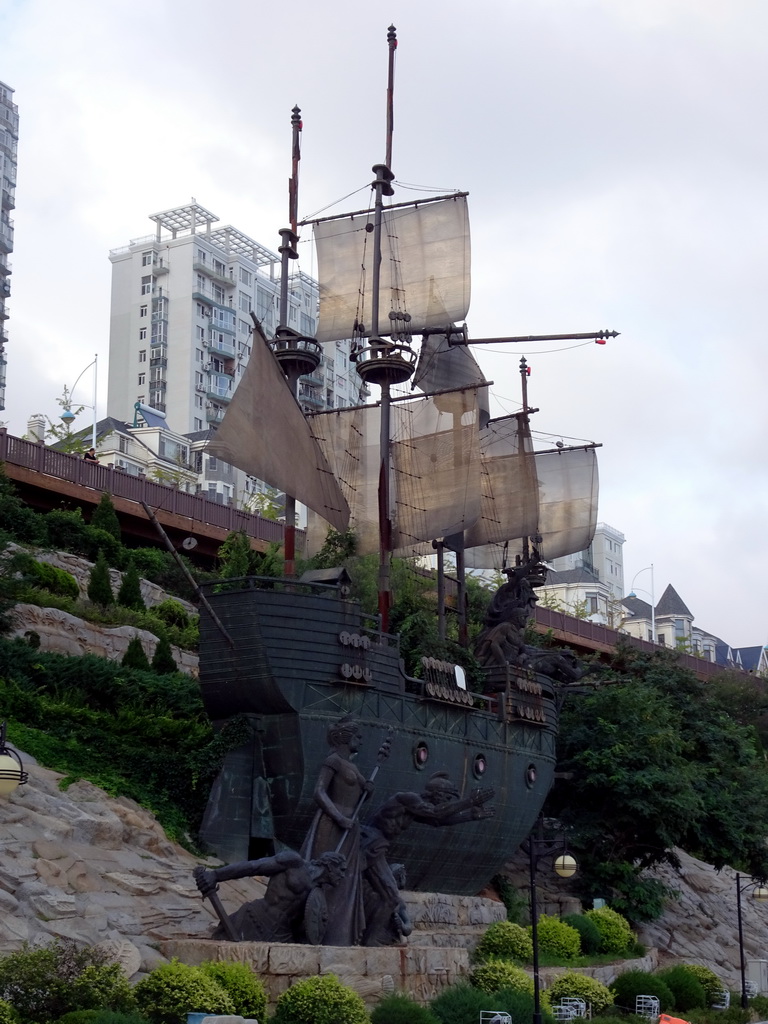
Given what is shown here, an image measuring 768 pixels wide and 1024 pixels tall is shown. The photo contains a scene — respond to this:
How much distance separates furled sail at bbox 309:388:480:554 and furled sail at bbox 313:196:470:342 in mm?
2633

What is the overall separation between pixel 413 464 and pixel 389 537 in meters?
3.25

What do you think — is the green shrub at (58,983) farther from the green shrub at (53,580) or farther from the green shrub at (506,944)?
the green shrub at (53,580)

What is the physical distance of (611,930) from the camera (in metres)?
30.4

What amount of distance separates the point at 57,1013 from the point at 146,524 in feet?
91.5

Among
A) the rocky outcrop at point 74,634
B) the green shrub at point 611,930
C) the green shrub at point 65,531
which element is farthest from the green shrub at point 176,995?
the green shrub at point 65,531

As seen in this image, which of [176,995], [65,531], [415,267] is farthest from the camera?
[415,267]

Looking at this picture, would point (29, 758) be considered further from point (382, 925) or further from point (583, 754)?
point (583, 754)

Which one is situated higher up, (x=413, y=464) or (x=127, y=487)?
(x=127, y=487)

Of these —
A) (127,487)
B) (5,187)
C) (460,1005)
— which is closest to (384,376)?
(127,487)

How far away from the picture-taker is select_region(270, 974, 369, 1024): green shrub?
690 inches

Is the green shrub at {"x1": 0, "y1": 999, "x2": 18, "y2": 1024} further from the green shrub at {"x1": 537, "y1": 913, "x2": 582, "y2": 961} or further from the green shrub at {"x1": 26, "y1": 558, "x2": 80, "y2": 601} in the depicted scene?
the green shrub at {"x1": 26, "y1": 558, "x2": 80, "y2": 601}

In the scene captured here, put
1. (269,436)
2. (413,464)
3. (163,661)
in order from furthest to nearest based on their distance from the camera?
(413,464) → (163,661) → (269,436)

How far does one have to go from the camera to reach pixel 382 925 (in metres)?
20.9

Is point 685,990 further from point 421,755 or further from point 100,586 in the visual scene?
point 100,586
